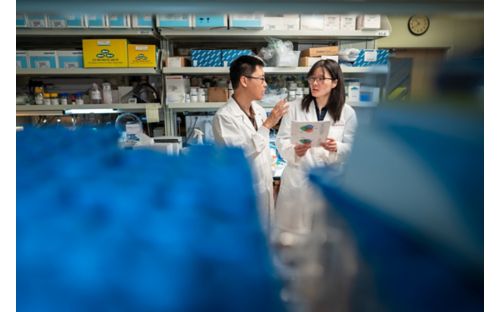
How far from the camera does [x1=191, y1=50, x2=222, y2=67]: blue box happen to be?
2.96 metres

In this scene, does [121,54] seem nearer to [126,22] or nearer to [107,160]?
[126,22]

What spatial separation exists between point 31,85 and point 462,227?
3.54 metres

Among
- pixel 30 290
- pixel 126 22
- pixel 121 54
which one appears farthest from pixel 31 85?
pixel 30 290

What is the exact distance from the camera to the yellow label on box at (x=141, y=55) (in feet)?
9.52

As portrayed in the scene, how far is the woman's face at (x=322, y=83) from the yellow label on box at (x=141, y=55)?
1.44 meters

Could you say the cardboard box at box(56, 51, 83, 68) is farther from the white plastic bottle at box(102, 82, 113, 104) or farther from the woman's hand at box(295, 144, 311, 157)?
the woman's hand at box(295, 144, 311, 157)

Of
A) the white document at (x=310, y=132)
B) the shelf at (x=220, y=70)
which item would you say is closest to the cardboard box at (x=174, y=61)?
the shelf at (x=220, y=70)

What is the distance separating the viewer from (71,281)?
0.28 meters

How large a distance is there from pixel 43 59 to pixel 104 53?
1.69 ft

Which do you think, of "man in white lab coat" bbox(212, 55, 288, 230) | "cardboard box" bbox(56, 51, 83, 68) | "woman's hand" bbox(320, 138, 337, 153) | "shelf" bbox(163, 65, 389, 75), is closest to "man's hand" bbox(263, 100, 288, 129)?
"man in white lab coat" bbox(212, 55, 288, 230)

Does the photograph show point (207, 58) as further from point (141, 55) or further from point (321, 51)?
point (321, 51)

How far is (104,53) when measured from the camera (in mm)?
2898

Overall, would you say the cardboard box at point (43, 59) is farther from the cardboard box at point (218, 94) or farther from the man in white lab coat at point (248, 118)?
the man in white lab coat at point (248, 118)

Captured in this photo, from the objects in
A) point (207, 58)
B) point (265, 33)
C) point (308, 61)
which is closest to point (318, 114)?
point (308, 61)
